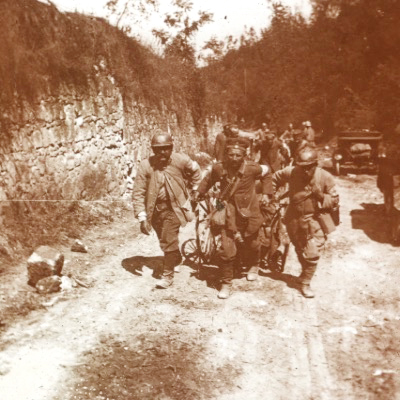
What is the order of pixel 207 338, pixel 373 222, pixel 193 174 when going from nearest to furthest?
pixel 207 338 < pixel 193 174 < pixel 373 222

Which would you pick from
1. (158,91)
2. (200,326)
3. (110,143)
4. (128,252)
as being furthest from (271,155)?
(200,326)

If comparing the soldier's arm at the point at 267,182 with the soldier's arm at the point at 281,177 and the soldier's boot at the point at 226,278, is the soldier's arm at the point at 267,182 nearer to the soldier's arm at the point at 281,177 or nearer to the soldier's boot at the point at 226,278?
the soldier's arm at the point at 281,177

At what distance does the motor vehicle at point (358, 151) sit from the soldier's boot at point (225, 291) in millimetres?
10176

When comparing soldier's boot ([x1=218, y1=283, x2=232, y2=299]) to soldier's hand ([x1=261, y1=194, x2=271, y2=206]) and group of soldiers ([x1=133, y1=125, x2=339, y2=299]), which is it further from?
soldier's hand ([x1=261, y1=194, x2=271, y2=206])

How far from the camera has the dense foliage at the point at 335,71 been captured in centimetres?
2144

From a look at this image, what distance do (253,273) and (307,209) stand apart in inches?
49.9

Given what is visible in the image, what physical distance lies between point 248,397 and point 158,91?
37.1 ft

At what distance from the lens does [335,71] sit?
90.5ft

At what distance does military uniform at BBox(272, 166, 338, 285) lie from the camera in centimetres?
556

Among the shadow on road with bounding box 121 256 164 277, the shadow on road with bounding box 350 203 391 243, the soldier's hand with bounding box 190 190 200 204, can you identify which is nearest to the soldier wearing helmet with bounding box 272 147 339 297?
the soldier's hand with bounding box 190 190 200 204

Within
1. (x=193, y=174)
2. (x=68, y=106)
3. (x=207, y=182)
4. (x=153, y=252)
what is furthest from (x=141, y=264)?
(x=68, y=106)

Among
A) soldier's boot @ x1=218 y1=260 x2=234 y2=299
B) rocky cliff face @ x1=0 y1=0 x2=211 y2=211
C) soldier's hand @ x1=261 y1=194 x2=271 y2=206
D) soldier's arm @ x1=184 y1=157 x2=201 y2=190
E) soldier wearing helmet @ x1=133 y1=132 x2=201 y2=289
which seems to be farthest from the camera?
rocky cliff face @ x1=0 y1=0 x2=211 y2=211

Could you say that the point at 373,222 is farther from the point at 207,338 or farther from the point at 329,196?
the point at 207,338

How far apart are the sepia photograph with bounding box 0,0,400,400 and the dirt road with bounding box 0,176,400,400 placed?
0.02 metres
